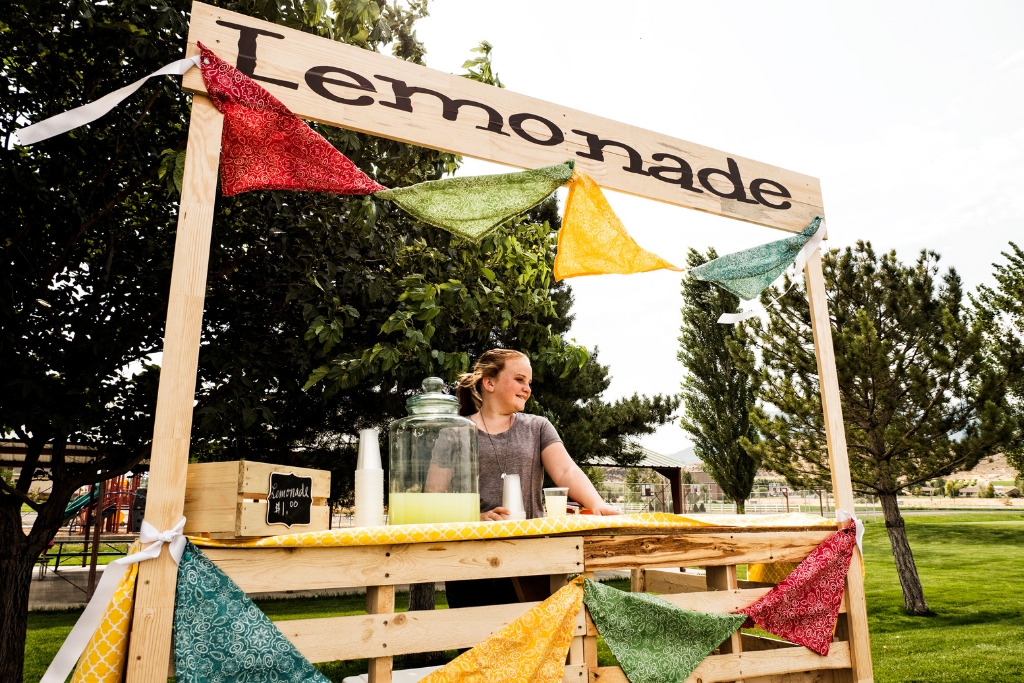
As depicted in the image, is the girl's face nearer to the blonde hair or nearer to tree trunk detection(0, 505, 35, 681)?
the blonde hair

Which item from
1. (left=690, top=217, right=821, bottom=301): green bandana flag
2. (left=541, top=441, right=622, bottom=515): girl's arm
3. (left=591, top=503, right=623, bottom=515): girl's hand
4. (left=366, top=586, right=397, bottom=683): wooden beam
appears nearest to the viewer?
(left=366, top=586, right=397, bottom=683): wooden beam

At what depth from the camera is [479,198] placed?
229 cm

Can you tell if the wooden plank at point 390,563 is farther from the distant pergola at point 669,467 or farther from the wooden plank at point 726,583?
the distant pergola at point 669,467

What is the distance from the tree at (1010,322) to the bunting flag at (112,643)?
1013cm

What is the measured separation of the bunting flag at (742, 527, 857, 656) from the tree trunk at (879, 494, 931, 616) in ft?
23.8

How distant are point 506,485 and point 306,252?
2775 mm

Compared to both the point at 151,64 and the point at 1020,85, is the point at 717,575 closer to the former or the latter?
the point at 151,64

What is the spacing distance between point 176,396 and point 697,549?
1666 millimetres

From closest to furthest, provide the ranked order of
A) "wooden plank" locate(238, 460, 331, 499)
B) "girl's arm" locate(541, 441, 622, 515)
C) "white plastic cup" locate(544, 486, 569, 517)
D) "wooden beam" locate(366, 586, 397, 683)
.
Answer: "wooden plank" locate(238, 460, 331, 499) → "wooden beam" locate(366, 586, 397, 683) → "white plastic cup" locate(544, 486, 569, 517) → "girl's arm" locate(541, 441, 622, 515)

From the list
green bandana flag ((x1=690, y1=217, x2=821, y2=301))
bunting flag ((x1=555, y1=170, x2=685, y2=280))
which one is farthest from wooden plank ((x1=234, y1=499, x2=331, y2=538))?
green bandana flag ((x1=690, y1=217, x2=821, y2=301))

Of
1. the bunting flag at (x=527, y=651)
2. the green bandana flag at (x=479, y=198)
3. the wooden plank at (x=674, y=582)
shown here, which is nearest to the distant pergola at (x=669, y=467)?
the wooden plank at (x=674, y=582)

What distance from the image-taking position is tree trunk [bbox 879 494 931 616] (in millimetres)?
8672

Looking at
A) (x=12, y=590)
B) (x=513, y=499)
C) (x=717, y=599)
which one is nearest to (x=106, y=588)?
(x=513, y=499)

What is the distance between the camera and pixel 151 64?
3.90 meters
